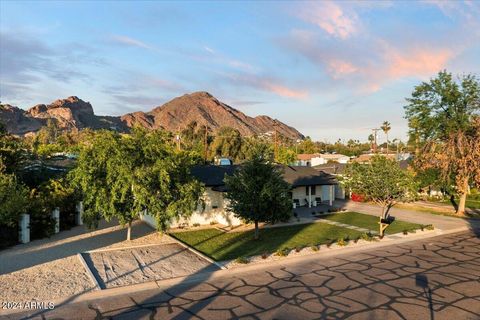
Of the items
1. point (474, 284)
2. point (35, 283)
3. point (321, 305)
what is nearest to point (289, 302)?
point (321, 305)

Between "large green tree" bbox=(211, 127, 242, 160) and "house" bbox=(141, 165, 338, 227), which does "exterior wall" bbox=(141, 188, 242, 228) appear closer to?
"house" bbox=(141, 165, 338, 227)

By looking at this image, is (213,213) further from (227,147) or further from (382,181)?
(227,147)

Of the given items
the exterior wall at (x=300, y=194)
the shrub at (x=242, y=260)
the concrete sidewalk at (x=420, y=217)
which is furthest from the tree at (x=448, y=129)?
the shrub at (x=242, y=260)

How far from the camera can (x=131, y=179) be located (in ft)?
60.6

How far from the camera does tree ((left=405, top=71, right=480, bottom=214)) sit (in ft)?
98.6

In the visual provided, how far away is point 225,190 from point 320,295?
13884 mm

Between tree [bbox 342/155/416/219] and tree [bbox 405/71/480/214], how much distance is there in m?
9.36

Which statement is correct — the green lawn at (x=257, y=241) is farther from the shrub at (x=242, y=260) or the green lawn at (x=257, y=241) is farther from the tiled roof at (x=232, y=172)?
the tiled roof at (x=232, y=172)

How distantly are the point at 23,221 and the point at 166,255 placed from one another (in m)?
8.60

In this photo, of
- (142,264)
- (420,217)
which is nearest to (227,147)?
(420,217)

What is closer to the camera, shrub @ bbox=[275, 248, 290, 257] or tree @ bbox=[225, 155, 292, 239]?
shrub @ bbox=[275, 248, 290, 257]

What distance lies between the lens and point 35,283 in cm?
1355

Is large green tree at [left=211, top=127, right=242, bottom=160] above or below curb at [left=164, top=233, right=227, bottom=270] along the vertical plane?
above

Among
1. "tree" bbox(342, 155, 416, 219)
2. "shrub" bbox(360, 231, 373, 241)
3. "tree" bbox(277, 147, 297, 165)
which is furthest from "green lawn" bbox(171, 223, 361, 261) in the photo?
"tree" bbox(277, 147, 297, 165)
